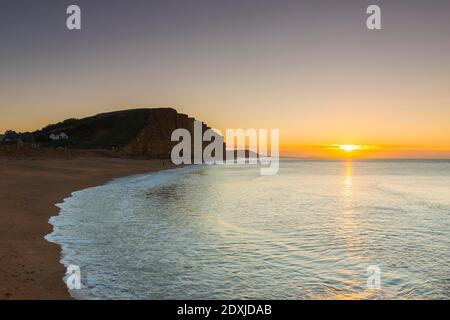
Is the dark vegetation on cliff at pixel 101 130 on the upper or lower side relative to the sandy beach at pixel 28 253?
upper

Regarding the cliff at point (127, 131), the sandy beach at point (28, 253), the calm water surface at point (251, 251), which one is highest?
the cliff at point (127, 131)

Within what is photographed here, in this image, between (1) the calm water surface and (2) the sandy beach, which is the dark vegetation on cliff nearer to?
(2) the sandy beach

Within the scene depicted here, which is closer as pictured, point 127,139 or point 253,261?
point 253,261

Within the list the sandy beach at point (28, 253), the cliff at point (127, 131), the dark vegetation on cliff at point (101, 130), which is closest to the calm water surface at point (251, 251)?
the sandy beach at point (28, 253)

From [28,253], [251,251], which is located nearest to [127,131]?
[28,253]

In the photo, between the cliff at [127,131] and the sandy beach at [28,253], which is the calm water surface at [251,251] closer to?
the sandy beach at [28,253]

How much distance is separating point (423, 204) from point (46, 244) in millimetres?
24267

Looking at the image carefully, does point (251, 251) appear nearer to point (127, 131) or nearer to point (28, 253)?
point (28, 253)

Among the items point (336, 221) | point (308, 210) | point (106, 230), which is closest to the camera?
point (106, 230)

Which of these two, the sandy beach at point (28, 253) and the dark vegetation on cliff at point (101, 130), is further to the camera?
the dark vegetation on cliff at point (101, 130)

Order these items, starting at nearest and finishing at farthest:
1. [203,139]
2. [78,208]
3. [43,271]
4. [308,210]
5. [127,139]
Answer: [43,271] < [78,208] < [308,210] < [127,139] < [203,139]

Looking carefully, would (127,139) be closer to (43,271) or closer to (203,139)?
(203,139)
